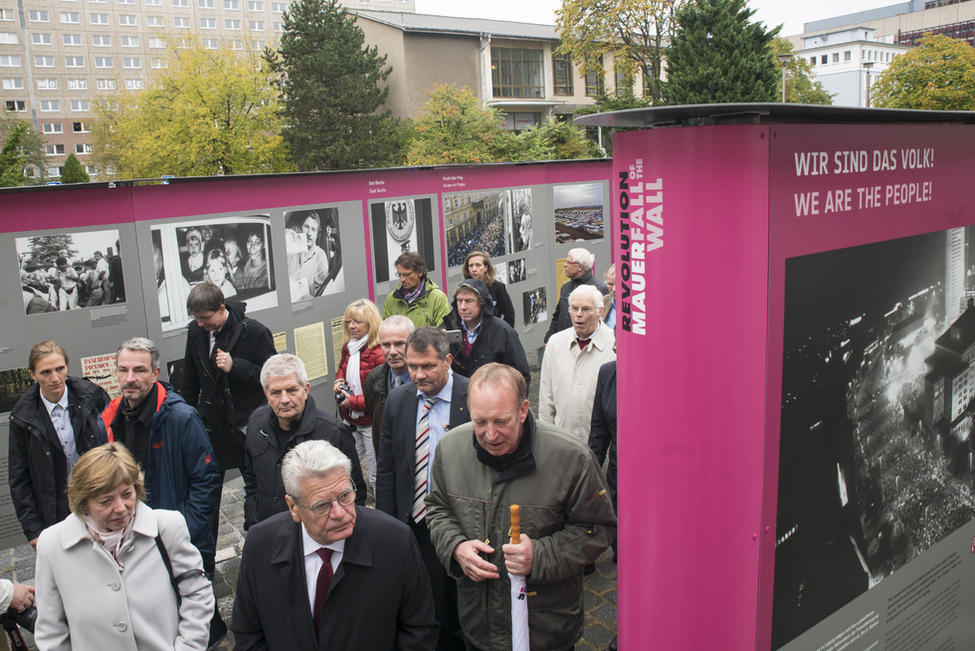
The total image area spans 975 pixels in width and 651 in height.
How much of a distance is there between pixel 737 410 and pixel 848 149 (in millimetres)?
952

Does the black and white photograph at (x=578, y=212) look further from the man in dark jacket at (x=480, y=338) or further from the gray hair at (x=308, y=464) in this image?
the gray hair at (x=308, y=464)

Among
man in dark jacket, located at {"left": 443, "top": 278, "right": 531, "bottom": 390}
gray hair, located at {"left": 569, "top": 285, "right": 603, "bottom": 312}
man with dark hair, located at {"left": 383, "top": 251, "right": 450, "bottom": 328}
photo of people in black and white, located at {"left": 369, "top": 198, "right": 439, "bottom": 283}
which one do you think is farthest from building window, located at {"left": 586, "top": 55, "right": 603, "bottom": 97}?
gray hair, located at {"left": 569, "top": 285, "right": 603, "bottom": 312}

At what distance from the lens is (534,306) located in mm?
11656

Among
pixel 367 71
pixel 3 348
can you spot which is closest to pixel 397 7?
pixel 367 71

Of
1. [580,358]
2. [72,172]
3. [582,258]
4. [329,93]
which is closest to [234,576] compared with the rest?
[580,358]

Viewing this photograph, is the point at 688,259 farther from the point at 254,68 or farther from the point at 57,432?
the point at 254,68

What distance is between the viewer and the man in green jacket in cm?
338

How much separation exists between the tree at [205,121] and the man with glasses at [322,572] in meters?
45.5

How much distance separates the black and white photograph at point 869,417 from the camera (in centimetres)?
256

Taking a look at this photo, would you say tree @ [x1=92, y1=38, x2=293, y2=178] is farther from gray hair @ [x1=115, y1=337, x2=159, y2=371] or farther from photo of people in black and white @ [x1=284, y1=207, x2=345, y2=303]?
gray hair @ [x1=115, y1=337, x2=159, y2=371]

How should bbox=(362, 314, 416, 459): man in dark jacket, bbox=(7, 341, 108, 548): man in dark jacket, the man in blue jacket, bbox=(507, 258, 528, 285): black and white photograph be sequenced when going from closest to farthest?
the man in blue jacket, bbox=(7, 341, 108, 548): man in dark jacket, bbox=(362, 314, 416, 459): man in dark jacket, bbox=(507, 258, 528, 285): black and white photograph

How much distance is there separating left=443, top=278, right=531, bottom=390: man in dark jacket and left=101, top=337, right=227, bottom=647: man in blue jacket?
2171 millimetres

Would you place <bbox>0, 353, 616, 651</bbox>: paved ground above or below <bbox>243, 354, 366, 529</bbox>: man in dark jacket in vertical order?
below

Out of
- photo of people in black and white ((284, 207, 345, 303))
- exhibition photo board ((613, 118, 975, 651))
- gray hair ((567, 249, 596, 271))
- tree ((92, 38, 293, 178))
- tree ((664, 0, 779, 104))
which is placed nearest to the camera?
exhibition photo board ((613, 118, 975, 651))
